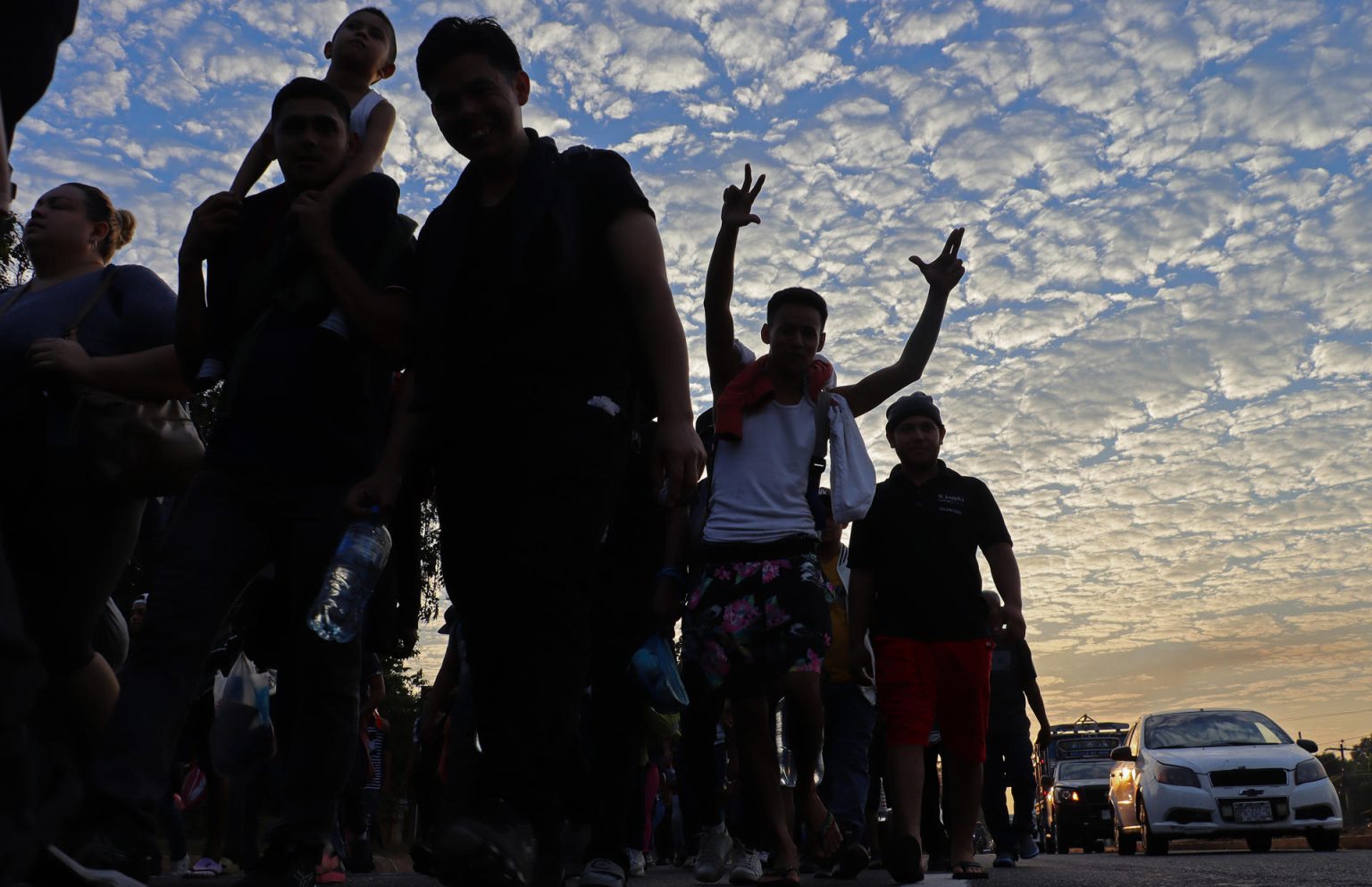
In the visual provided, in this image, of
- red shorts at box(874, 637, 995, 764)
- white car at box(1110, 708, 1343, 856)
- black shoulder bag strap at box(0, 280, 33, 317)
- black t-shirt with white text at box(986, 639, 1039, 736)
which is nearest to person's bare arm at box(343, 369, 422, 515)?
black shoulder bag strap at box(0, 280, 33, 317)

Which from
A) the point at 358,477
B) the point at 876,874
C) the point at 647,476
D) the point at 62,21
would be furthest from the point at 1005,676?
the point at 62,21

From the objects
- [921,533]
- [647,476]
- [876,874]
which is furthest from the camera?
[876,874]

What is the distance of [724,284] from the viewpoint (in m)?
5.75

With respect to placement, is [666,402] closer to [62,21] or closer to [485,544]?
[485,544]

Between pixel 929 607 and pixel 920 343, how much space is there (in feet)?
4.34

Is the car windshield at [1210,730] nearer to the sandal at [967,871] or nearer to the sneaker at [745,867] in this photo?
the sandal at [967,871]

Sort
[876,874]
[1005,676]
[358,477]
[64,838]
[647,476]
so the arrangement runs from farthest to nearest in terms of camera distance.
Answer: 1. [1005,676]
2. [876,874]
3. [647,476]
4. [358,477]
5. [64,838]

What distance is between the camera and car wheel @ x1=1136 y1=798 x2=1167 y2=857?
1630 cm

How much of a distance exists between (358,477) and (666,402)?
1.23 m

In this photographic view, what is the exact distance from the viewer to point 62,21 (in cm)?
233

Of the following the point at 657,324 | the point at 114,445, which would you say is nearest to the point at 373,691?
the point at 114,445

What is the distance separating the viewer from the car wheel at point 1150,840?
16.3 meters

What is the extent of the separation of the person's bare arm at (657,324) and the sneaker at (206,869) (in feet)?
22.1

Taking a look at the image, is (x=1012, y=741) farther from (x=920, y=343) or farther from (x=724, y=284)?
(x=724, y=284)
